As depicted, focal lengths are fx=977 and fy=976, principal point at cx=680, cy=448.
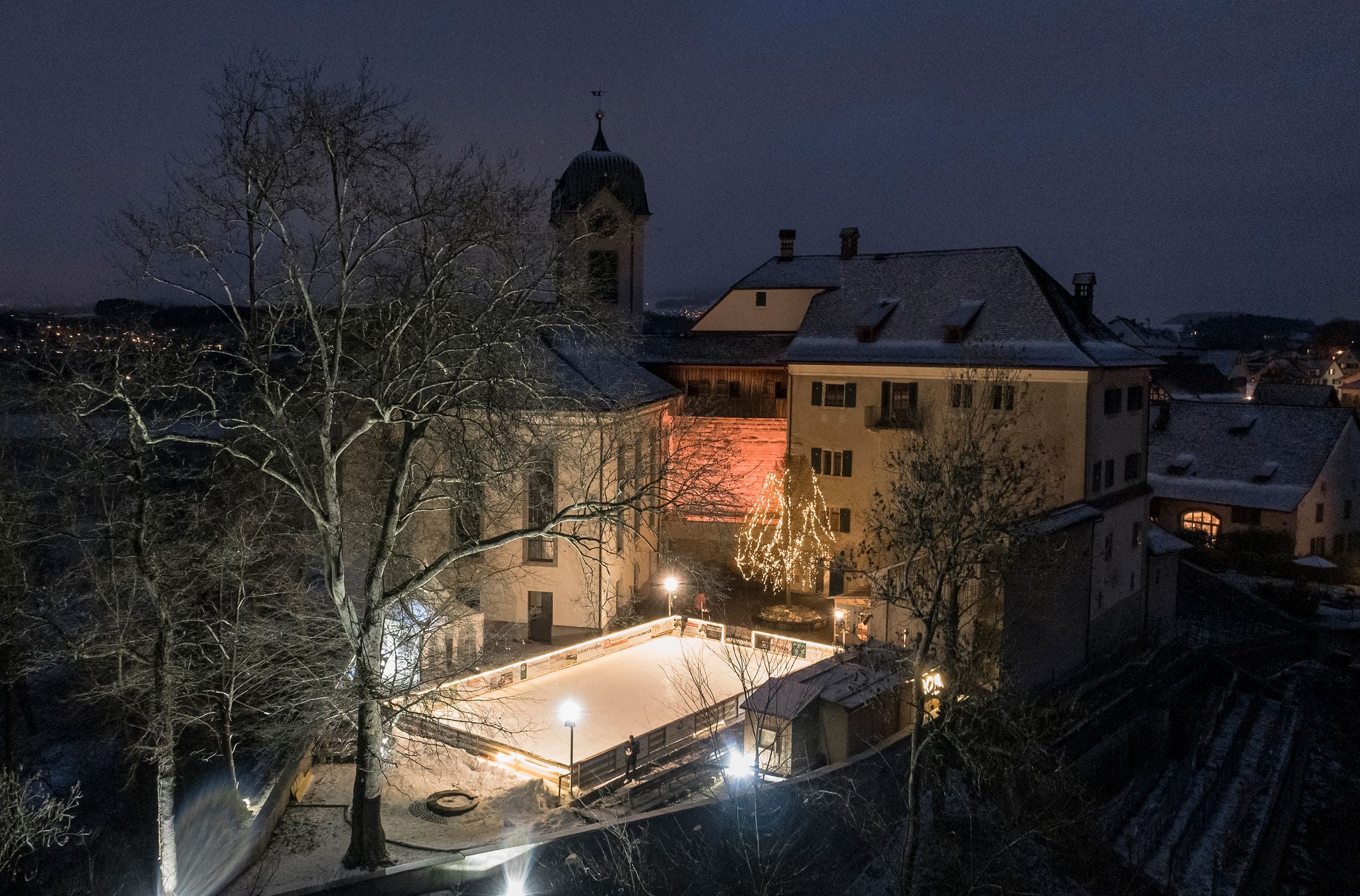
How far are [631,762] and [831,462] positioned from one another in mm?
17257

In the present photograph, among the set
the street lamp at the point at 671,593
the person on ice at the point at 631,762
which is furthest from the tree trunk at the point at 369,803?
the street lamp at the point at 671,593

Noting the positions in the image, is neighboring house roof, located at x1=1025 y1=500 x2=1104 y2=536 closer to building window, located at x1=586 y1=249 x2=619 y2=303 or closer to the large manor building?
the large manor building

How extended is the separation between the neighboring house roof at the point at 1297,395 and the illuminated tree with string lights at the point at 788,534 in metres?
36.9

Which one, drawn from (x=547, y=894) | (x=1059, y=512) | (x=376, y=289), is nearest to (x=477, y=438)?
(x=376, y=289)

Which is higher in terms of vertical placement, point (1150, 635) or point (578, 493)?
point (578, 493)

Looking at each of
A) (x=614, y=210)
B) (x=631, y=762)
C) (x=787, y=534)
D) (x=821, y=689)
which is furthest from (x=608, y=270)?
(x=631, y=762)

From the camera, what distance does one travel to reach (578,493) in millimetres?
28562

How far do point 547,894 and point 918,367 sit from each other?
69.8 ft

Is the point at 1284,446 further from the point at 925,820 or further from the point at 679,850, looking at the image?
the point at 679,850

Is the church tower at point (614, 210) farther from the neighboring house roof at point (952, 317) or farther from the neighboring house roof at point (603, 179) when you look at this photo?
the neighboring house roof at point (952, 317)

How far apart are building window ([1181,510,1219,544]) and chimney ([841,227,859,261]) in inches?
777

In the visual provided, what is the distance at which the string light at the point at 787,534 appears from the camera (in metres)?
31.7

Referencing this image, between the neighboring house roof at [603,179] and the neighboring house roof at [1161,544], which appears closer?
the neighboring house roof at [1161,544]

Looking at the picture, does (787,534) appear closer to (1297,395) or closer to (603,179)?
(603,179)
